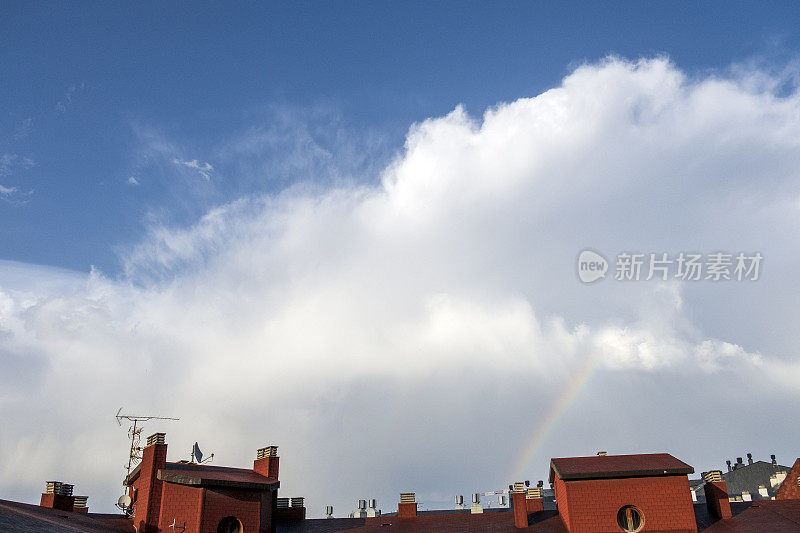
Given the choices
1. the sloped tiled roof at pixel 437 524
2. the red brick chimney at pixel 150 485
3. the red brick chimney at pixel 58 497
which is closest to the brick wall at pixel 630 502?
the sloped tiled roof at pixel 437 524

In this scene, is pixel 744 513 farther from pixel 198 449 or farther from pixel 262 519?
pixel 198 449

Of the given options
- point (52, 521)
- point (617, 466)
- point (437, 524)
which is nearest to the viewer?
point (52, 521)

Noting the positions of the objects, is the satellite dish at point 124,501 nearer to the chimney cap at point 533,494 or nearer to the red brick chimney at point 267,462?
the red brick chimney at point 267,462

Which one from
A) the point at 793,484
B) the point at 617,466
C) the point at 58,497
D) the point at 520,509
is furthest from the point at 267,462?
the point at 793,484

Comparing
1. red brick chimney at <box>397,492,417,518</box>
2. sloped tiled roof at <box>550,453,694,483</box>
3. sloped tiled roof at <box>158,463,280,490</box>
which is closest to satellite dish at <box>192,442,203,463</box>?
sloped tiled roof at <box>158,463,280,490</box>

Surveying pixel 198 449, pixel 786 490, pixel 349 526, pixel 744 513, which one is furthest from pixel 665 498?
pixel 198 449

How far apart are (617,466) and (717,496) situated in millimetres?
7653

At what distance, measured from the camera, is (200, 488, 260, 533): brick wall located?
117ft

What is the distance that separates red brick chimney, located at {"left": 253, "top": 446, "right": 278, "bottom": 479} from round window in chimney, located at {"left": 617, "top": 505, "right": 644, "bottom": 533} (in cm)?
2249

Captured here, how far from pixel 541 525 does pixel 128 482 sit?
27762 mm

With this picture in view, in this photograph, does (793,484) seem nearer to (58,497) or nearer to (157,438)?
(157,438)

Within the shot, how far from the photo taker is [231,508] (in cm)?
3684

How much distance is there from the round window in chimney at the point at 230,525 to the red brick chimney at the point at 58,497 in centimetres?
1151

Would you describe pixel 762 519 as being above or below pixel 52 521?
below
